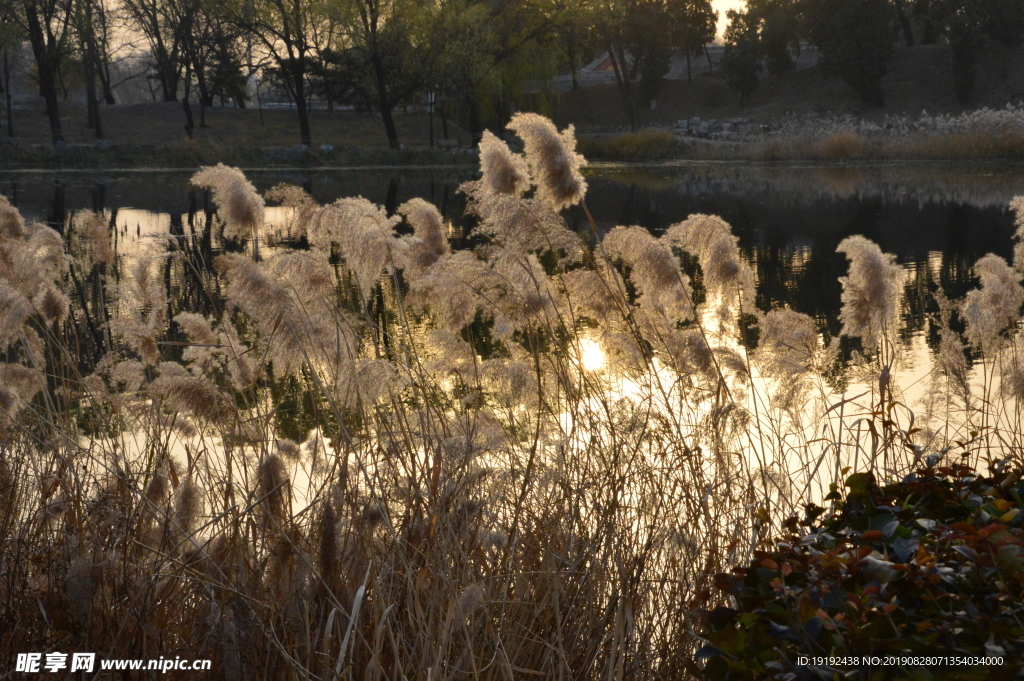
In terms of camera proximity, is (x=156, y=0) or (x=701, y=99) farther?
(x=701, y=99)

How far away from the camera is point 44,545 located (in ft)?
7.29

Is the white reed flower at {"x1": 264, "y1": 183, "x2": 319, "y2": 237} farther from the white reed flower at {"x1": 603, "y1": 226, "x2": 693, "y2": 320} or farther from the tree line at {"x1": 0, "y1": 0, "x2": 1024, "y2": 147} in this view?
the tree line at {"x1": 0, "y1": 0, "x2": 1024, "y2": 147}

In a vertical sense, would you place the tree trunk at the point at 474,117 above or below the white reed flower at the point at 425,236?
above

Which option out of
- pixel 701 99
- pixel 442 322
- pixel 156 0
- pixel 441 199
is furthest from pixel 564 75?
pixel 442 322

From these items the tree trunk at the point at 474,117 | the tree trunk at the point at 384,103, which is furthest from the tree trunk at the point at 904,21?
the tree trunk at the point at 384,103

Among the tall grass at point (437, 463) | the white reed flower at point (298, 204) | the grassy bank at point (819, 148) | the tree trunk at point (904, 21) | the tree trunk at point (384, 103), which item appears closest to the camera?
the tall grass at point (437, 463)

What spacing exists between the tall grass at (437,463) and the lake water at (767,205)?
3.59 ft

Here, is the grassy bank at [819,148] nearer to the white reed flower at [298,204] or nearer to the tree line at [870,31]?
the tree line at [870,31]

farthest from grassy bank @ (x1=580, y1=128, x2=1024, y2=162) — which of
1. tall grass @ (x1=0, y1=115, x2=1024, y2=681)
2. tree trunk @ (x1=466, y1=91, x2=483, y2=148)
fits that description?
tall grass @ (x1=0, y1=115, x2=1024, y2=681)

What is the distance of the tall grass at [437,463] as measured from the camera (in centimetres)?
195

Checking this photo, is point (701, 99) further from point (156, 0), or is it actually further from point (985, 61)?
point (156, 0)

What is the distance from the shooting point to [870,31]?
31766 millimetres

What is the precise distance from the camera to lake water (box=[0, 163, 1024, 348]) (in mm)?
8602

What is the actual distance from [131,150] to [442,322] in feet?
83.4
